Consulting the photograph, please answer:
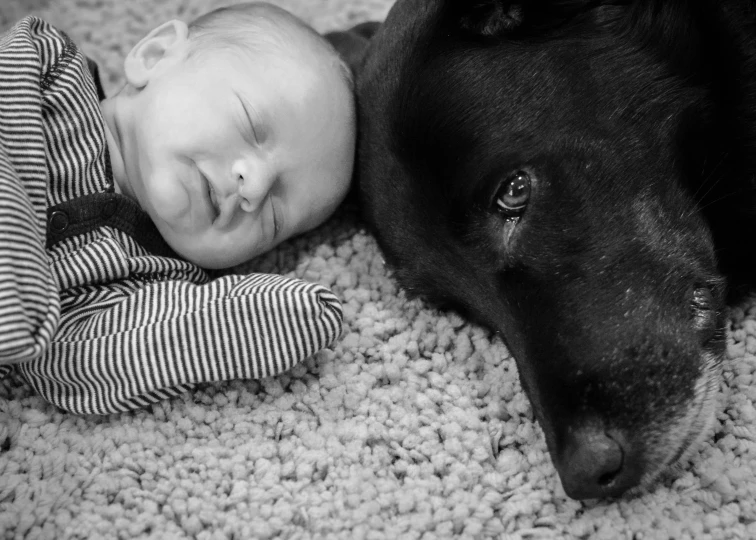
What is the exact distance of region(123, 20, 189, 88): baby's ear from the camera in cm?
144

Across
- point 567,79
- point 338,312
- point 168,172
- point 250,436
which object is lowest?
point 250,436

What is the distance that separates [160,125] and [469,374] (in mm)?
710

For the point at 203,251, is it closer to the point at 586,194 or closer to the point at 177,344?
the point at 177,344

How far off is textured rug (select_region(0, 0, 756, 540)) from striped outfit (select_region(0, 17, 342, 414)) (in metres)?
0.07

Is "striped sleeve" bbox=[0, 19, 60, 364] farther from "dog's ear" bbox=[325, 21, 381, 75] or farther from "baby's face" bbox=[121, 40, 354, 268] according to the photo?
"dog's ear" bbox=[325, 21, 381, 75]

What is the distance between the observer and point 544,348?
107 centimetres

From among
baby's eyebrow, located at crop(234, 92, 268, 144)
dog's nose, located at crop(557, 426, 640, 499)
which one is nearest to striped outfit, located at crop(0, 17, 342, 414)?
baby's eyebrow, located at crop(234, 92, 268, 144)

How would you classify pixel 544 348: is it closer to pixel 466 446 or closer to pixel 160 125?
pixel 466 446

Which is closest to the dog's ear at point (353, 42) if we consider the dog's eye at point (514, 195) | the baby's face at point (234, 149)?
the baby's face at point (234, 149)

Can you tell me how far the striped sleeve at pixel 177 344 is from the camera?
3.82 feet

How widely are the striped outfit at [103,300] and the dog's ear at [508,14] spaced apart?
539mm

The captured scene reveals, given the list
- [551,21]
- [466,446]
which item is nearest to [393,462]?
[466,446]

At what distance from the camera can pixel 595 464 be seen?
965mm

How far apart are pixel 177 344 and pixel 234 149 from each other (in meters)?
0.37
